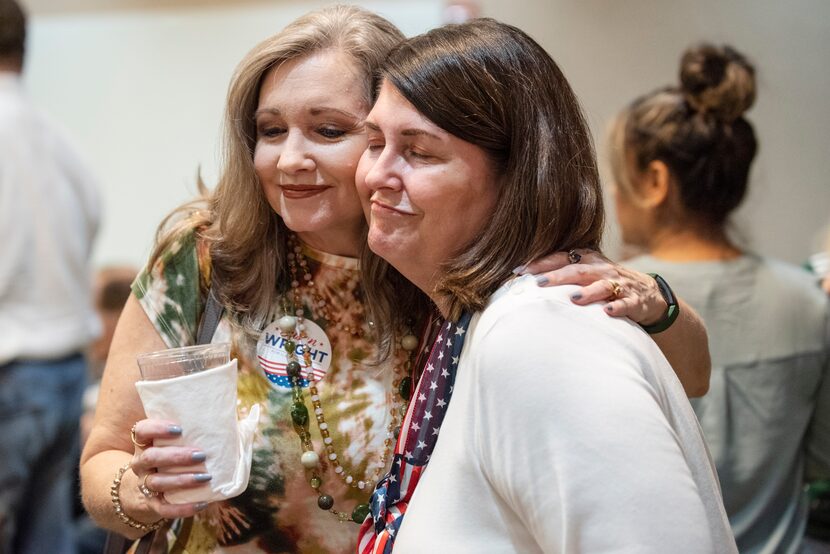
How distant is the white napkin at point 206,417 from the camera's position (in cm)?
130

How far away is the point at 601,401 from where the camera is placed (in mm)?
1089

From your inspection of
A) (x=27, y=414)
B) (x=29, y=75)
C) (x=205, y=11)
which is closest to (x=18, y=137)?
(x=27, y=414)

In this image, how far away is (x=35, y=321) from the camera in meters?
3.02

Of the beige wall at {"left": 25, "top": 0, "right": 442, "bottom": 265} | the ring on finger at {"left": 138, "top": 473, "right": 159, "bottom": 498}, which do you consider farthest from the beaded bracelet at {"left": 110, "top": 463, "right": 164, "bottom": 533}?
the beige wall at {"left": 25, "top": 0, "right": 442, "bottom": 265}

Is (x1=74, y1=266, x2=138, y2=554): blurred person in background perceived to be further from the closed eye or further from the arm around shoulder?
the arm around shoulder

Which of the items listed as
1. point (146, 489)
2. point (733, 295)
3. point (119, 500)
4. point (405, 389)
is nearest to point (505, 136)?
point (405, 389)

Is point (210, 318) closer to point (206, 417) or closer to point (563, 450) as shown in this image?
point (206, 417)

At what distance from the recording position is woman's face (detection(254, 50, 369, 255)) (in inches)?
61.4

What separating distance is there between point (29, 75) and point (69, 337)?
2.41m

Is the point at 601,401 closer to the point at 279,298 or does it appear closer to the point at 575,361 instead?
the point at 575,361

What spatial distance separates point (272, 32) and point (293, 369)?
9.90 ft

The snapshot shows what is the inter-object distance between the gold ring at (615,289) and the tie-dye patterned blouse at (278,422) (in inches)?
18.0

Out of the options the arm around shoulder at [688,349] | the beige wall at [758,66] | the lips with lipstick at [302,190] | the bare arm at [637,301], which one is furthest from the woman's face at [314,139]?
the beige wall at [758,66]

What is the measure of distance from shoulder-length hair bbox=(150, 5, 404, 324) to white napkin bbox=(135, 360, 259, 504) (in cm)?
29
